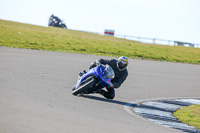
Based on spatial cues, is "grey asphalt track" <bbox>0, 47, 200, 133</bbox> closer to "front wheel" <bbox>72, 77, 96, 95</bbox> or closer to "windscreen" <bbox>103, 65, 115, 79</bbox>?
"front wheel" <bbox>72, 77, 96, 95</bbox>

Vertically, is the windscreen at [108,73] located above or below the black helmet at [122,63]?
below

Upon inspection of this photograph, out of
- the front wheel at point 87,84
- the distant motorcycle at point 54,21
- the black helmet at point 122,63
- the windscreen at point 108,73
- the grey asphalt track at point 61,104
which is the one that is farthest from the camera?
the distant motorcycle at point 54,21

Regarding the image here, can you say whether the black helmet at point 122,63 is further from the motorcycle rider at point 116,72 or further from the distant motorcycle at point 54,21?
the distant motorcycle at point 54,21

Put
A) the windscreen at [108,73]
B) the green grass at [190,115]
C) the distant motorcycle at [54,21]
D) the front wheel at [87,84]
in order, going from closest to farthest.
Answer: the green grass at [190,115]
the front wheel at [87,84]
the windscreen at [108,73]
the distant motorcycle at [54,21]

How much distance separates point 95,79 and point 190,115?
249 centimetres

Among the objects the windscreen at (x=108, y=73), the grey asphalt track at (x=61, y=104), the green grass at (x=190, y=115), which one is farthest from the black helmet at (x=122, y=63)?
the green grass at (x=190, y=115)

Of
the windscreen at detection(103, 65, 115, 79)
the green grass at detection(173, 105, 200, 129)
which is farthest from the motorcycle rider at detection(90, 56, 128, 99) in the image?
the green grass at detection(173, 105, 200, 129)

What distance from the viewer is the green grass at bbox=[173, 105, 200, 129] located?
→ 347 inches

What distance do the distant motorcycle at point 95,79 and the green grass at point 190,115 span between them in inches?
74.8

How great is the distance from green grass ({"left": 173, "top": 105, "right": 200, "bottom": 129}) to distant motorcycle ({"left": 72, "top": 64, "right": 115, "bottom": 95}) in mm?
1899

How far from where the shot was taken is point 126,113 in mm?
8875

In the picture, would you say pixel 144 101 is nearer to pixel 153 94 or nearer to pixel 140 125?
pixel 153 94

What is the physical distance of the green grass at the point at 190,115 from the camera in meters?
8.82

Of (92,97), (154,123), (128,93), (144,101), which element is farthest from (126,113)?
(128,93)
